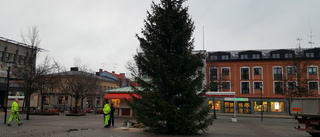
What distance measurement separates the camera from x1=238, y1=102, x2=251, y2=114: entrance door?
161ft

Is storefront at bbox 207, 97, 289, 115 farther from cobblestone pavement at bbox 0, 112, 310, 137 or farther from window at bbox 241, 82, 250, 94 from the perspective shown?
cobblestone pavement at bbox 0, 112, 310, 137

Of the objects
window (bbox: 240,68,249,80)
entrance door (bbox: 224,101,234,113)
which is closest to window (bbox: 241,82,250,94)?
window (bbox: 240,68,249,80)

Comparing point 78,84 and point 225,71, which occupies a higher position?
point 225,71

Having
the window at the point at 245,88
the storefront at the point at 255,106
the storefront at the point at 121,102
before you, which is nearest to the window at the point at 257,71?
the window at the point at 245,88

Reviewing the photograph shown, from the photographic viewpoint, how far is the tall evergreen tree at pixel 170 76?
1386cm

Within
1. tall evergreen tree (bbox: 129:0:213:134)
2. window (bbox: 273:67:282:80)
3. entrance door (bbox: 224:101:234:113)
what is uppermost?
window (bbox: 273:67:282:80)

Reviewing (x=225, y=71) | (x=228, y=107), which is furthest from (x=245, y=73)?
(x=228, y=107)

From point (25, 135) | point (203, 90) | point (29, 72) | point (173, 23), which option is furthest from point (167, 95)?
point (29, 72)

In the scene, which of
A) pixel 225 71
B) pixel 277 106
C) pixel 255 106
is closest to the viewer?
pixel 277 106

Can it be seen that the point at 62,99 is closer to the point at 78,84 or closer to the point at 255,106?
the point at 78,84

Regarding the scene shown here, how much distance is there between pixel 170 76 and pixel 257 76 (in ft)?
134

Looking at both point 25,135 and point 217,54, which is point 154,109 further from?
point 217,54

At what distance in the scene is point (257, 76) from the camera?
5112 cm

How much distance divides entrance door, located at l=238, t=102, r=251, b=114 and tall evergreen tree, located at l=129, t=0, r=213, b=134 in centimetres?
3691
